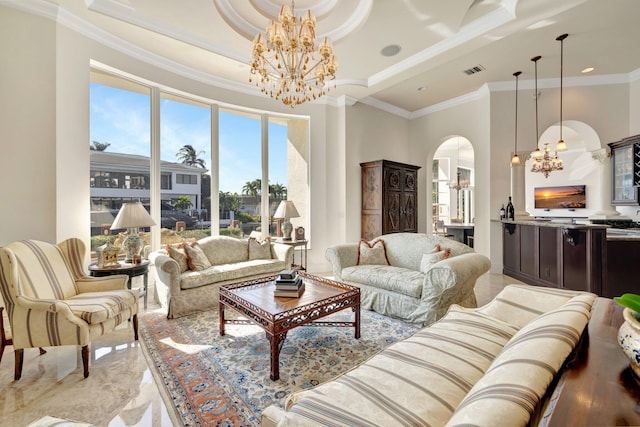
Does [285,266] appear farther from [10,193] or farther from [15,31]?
[15,31]

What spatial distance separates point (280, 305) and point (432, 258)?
188 cm

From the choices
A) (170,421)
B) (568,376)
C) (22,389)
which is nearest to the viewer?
(568,376)

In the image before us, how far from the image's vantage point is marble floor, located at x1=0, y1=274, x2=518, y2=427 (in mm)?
1695

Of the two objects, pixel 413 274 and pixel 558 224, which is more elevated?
pixel 558 224

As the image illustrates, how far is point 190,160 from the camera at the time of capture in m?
4.49

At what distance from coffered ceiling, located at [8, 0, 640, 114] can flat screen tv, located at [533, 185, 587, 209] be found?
576 cm

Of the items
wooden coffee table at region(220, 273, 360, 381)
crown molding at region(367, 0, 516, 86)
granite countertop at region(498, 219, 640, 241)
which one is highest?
crown molding at region(367, 0, 516, 86)

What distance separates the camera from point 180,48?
373 centimetres

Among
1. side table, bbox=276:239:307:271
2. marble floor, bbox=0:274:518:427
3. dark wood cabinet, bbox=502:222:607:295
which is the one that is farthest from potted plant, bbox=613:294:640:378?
side table, bbox=276:239:307:271

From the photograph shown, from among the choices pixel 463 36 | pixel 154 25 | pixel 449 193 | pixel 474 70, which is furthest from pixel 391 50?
pixel 449 193

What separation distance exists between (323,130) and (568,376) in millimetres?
5187

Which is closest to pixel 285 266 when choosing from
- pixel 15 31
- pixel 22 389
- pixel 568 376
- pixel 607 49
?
pixel 22 389

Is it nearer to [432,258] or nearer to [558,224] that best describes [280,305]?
[432,258]

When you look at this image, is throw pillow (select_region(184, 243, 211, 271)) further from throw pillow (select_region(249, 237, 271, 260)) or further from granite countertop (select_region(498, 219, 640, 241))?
granite countertop (select_region(498, 219, 640, 241))
